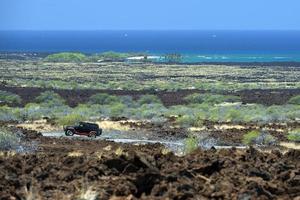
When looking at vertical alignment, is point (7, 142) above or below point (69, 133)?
above

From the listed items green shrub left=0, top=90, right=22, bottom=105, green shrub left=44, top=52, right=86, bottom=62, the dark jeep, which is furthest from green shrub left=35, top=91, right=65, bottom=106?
green shrub left=44, top=52, right=86, bottom=62

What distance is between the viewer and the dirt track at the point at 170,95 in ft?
230

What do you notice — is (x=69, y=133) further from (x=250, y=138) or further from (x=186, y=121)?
(x=250, y=138)

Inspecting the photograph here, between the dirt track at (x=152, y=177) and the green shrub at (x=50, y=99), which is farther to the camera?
the green shrub at (x=50, y=99)

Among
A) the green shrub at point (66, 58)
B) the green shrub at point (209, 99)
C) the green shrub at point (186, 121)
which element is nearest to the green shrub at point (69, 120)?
the green shrub at point (186, 121)

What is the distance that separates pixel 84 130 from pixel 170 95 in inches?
1552

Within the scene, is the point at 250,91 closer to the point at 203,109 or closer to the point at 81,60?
the point at 203,109

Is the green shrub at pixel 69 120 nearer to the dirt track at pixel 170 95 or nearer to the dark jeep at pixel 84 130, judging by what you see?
the dark jeep at pixel 84 130

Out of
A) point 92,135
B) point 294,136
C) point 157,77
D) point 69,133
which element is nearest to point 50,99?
point 69,133

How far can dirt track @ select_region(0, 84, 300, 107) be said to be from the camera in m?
70.2

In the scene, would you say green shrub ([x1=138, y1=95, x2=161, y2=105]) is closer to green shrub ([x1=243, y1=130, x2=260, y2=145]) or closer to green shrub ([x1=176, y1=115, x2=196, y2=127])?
green shrub ([x1=176, y1=115, x2=196, y2=127])

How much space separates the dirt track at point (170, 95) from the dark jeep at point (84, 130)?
25979 mm

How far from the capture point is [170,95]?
77875mm

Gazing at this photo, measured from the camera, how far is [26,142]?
33.3m
